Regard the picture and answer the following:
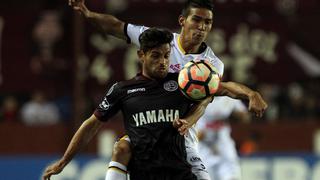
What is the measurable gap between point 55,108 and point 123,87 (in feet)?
22.6

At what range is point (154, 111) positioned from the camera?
800 centimetres

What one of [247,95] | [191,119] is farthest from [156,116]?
[247,95]

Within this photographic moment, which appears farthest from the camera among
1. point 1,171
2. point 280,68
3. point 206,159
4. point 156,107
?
point 280,68

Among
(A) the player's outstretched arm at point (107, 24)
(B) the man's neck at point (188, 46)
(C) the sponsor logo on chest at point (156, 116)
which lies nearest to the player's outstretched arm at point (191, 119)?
(C) the sponsor logo on chest at point (156, 116)

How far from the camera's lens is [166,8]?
1471cm

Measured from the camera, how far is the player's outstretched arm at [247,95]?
7.71 metres

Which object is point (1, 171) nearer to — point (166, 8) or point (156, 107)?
point (166, 8)

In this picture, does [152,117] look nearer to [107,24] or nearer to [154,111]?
[154,111]

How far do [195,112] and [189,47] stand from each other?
768mm

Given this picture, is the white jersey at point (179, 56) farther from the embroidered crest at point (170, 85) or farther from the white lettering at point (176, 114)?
the white lettering at point (176, 114)

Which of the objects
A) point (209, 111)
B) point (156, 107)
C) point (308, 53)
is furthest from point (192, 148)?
point (308, 53)

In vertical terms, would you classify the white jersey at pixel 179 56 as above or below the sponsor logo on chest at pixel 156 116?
above

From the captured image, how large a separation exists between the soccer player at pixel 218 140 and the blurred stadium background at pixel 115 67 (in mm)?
2029

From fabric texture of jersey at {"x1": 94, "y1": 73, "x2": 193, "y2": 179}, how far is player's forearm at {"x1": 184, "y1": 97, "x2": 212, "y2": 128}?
1.7 inches
